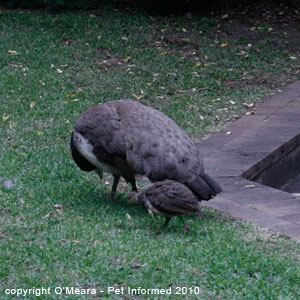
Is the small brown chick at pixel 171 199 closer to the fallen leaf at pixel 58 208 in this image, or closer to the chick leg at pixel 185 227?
the chick leg at pixel 185 227

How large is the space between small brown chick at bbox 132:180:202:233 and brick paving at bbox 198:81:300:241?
0.80 metres

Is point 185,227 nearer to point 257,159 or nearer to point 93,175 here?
point 93,175

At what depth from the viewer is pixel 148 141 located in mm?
5500

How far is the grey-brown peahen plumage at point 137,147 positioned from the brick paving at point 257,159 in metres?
0.65

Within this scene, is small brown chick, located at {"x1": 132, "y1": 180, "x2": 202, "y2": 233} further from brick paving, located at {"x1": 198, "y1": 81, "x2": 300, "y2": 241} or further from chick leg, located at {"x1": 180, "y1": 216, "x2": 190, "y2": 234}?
brick paving, located at {"x1": 198, "y1": 81, "x2": 300, "y2": 241}

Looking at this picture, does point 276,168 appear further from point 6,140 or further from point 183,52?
point 183,52

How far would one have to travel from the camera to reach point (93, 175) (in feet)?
22.3

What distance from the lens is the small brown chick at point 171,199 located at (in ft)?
16.4

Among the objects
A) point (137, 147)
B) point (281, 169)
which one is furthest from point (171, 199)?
point (281, 169)

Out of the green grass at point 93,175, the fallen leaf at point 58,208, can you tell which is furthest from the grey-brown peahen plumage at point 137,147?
the fallen leaf at point 58,208

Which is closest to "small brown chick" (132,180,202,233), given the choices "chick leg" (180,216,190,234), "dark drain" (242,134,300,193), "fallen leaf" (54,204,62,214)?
"chick leg" (180,216,190,234)

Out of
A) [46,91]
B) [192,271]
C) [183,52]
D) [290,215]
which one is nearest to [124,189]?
[290,215]

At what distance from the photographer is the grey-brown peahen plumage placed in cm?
539

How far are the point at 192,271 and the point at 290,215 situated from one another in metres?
1.59
